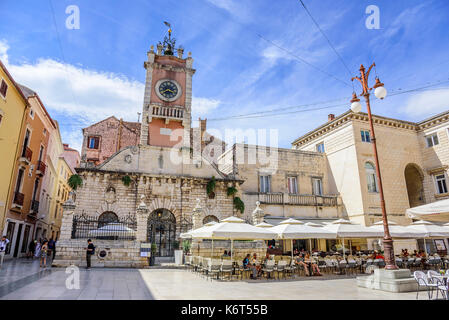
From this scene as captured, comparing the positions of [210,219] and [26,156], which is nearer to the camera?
[26,156]

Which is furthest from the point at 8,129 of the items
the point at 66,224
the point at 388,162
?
the point at 388,162

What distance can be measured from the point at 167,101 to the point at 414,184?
2203cm

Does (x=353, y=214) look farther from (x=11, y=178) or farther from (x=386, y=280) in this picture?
(x=11, y=178)

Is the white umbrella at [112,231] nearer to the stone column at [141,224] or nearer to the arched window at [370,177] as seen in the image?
the stone column at [141,224]

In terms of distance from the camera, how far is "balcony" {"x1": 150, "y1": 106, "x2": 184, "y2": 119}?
22853mm

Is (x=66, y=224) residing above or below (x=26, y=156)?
below

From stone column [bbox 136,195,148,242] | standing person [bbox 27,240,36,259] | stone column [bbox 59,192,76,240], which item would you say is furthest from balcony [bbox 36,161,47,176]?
stone column [bbox 136,195,148,242]

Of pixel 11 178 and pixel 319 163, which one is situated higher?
pixel 319 163

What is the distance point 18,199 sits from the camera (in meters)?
18.4

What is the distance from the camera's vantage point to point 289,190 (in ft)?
76.2

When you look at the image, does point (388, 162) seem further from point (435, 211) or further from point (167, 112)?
point (167, 112)

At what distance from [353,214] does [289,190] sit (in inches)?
197
